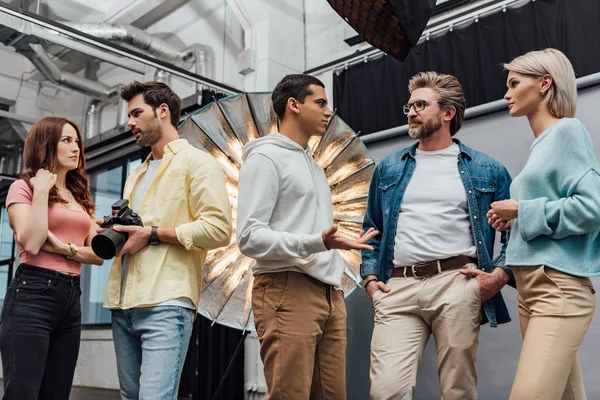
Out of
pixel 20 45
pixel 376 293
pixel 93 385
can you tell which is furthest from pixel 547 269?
pixel 93 385

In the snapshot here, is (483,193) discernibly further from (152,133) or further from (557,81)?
(152,133)

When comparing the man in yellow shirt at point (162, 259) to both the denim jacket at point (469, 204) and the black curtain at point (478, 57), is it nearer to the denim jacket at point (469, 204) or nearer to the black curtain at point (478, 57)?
the denim jacket at point (469, 204)

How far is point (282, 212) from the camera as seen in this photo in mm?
1964

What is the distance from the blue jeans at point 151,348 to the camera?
67.6 inches

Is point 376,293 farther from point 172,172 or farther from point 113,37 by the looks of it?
point 113,37

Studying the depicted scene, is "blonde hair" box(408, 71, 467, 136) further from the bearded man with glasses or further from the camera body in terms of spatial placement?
the camera body

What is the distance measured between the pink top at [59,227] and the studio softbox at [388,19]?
3.97 feet

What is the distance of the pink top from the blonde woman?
1436 mm

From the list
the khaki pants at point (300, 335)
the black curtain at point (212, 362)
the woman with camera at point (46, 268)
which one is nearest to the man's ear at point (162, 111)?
the woman with camera at point (46, 268)

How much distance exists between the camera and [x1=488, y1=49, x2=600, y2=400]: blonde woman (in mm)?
1639

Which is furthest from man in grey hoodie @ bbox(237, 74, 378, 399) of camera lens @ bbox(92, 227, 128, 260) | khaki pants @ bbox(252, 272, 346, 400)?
camera lens @ bbox(92, 227, 128, 260)

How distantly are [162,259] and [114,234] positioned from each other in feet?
0.59

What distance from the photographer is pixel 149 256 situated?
6.07ft

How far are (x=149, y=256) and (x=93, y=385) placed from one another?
5.48 metres
